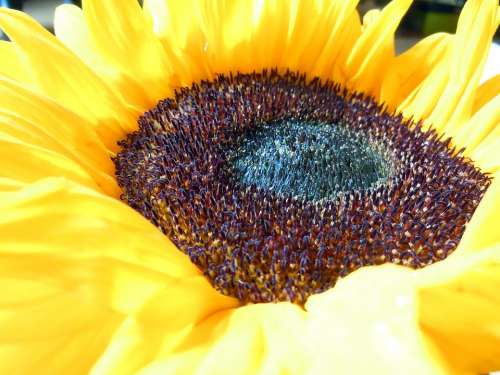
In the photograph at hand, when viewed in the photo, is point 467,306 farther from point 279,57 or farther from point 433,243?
point 279,57

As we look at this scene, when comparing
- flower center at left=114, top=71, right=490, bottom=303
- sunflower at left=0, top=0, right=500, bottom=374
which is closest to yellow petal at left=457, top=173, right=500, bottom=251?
sunflower at left=0, top=0, right=500, bottom=374

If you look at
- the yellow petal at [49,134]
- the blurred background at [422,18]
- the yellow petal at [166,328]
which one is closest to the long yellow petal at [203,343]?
the yellow petal at [166,328]

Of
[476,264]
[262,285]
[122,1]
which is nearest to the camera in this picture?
[476,264]

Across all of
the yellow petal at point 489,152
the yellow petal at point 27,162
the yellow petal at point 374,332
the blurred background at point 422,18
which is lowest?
the yellow petal at point 374,332

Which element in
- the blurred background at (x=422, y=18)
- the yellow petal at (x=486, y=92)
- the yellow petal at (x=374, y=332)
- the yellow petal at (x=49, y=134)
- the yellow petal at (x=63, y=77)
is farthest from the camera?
the blurred background at (x=422, y=18)

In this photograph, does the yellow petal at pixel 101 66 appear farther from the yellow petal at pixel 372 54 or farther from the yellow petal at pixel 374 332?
the yellow petal at pixel 374 332

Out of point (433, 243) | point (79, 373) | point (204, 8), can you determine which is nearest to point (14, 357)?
point (79, 373)

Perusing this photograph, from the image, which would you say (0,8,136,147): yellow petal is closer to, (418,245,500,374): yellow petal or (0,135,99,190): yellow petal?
(0,135,99,190): yellow petal
